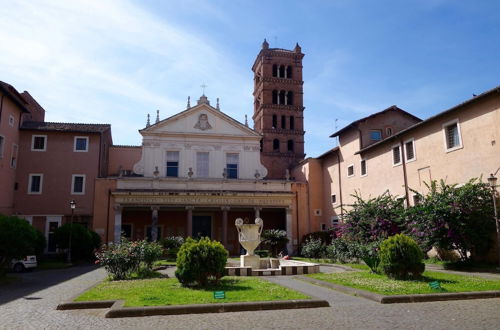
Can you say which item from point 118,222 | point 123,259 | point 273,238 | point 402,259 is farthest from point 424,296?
point 118,222

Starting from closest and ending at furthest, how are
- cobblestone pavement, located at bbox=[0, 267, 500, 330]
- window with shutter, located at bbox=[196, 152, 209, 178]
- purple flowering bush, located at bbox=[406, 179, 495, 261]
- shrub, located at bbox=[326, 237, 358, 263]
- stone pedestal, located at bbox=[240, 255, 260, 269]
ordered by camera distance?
cobblestone pavement, located at bbox=[0, 267, 500, 330] < purple flowering bush, located at bbox=[406, 179, 495, 261] < stone pedestal, located at bbox=[240, 255, 260, 269] < shrub, located at bbox=[326, 237, 358, 263] < window with shutter, located at bbox=[196, 152, 209, 178]

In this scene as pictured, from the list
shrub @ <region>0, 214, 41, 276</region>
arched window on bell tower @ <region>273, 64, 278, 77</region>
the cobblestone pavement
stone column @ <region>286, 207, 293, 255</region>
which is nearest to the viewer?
the cobblestone pavement

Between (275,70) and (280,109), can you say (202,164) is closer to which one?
(280,109)

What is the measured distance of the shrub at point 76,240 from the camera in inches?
1048

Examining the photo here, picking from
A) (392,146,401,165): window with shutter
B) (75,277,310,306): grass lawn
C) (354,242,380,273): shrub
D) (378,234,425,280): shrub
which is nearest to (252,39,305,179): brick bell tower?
(392,146,401,165): window with shutter

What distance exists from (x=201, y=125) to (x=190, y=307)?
28.3 m

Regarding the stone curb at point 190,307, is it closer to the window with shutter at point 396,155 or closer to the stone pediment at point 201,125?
the window with shutter at point 396,155

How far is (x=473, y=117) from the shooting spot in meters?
19.7

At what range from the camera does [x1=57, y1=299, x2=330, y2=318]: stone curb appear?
8.80 meters

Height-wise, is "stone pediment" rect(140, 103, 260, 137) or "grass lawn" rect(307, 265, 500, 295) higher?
"stone pediment" rect(140, 103, 260, 137)

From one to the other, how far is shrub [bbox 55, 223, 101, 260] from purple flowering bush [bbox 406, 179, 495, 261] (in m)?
20.6

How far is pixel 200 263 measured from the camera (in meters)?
12.1

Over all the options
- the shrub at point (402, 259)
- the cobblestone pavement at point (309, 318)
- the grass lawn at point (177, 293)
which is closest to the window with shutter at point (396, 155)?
the shrub at point (402, 259)

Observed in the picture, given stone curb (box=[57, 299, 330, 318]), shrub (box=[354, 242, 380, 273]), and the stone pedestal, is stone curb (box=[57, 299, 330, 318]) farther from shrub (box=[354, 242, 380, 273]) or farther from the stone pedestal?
the stone pedestal
